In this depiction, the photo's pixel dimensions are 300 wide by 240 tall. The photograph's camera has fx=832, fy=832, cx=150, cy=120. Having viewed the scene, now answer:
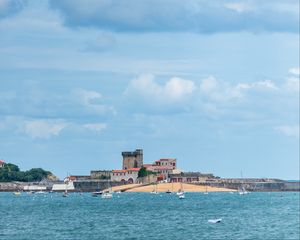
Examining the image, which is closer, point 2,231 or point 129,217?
point 2,231

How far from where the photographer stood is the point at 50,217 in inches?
4572

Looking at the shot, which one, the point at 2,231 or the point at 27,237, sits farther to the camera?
the point at 2,231

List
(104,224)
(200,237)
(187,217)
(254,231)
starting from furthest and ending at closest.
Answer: (187,217)
(104,224)
(254,231)
(200,237)

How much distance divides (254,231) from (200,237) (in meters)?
8.80

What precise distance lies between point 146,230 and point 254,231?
11779mm

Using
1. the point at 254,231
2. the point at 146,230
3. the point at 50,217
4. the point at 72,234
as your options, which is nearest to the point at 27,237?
the point at 72,234

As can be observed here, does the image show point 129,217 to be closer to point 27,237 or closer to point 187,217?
point 187,217

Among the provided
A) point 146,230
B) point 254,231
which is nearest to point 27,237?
point 146,230

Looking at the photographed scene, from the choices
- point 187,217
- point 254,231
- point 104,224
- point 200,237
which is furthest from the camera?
point 187,217

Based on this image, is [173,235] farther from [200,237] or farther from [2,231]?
[2,231]

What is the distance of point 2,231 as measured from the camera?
88625 millimetres

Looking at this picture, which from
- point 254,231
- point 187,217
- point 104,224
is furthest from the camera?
point 187,217

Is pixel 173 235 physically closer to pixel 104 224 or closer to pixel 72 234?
pixel 72 234

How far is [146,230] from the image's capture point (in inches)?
3565
